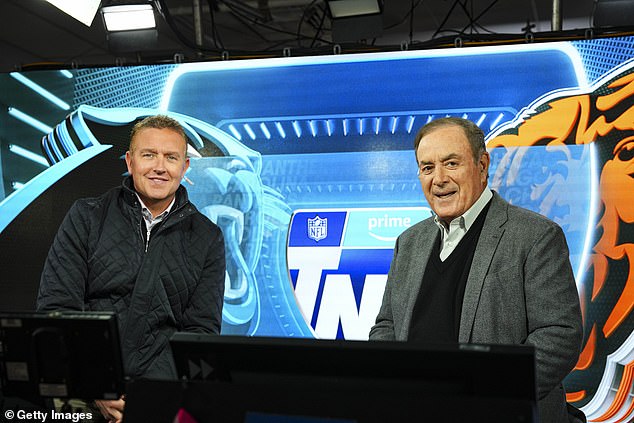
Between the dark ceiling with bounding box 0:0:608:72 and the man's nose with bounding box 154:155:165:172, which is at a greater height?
the dark ceiling with bounding box 0:0:608:72

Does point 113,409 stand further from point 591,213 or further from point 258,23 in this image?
point 258,23

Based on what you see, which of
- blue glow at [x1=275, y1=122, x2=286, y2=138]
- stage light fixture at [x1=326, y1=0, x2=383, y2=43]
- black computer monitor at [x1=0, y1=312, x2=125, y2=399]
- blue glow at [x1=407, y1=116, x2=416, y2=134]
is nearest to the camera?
black computer monitor at [x1=0, y1=312, x2=125, y2=399]

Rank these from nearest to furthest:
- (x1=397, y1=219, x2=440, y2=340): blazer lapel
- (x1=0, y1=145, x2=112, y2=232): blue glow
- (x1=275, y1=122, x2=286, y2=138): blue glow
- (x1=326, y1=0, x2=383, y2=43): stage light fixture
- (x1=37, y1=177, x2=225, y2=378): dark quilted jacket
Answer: (x1=397, y1=219, x2=440, y2=340): blazer lapel → (x1=37, y1=177, x2=225, y2=378): dark quilted jacket → (x1=275, y1=122, x2=286, y2=138): blue glow → (x1=0, y1=145, x2=112, y2=232): blue glow → (x1=326, y1=0, x2=383, y2=43): stage light fixture

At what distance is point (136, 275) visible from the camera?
2438 mm

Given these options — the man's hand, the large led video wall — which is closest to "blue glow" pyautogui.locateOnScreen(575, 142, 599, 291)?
the large led video wall

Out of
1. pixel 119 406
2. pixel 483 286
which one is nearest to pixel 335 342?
pixel 483 286

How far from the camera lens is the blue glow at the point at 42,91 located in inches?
161

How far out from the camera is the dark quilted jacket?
240 cm

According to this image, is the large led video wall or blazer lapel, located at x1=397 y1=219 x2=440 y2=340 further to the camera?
the large led video wall

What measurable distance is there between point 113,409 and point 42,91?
2470 millimetres

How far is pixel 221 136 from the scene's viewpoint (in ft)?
13.1

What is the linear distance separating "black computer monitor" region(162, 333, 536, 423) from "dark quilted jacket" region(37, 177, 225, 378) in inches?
49.6

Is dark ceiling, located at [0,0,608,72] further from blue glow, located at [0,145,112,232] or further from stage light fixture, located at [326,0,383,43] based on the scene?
blue glow, located at [0,145,112,232]

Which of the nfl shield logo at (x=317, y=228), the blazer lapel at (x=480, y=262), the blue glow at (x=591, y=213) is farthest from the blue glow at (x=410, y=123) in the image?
the blazer lapel at (x=480, y=262)
